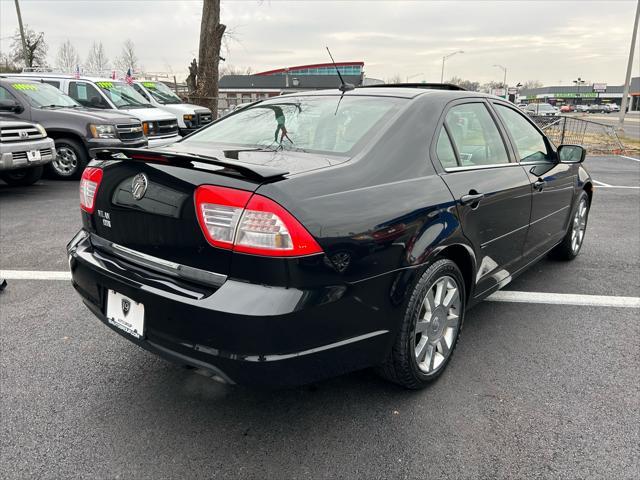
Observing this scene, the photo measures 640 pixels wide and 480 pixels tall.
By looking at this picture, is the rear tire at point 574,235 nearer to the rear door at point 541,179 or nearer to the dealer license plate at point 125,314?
the rear door at point 541,179

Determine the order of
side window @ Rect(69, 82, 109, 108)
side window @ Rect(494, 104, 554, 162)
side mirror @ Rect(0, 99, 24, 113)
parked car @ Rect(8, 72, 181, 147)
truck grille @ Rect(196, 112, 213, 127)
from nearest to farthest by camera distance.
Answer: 1. side window @ Rect(494, 104, 554, 162)
2. side mirror @ Rect(0, 99, 24, 113)
3. parked car @ Rect(8, 72, 181, 147)
4. side window @ Rect(69, 82, 109, 108)
5. truck grille @ Rect(196, 112, 213, 127)

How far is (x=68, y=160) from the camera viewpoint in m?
9.29

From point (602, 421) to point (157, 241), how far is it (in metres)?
2.35

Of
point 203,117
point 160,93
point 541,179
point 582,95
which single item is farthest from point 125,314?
point 582,95

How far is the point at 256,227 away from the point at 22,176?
8.28 meters

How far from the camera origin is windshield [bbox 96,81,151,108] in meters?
11.3

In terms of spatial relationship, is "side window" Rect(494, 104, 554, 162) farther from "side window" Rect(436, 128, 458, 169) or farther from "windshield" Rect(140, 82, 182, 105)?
"windshield" Rect(140, 82, 182, 105)

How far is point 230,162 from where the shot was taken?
2133 mm

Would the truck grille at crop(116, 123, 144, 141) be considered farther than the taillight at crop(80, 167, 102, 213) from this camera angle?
Yes

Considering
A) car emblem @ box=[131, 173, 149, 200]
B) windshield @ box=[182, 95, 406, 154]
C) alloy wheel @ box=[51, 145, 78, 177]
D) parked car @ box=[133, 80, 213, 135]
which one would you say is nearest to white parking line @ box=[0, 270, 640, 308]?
windshield @ box=[182, 95, 406, 154]

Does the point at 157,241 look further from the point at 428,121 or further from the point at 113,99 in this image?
the point at 113,99

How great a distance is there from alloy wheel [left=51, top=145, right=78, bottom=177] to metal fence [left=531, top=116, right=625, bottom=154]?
1576 centimetres

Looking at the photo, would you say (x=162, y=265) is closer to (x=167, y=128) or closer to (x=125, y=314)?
(x=125, y=314)

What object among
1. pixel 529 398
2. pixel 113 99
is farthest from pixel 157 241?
pixel 113 99
